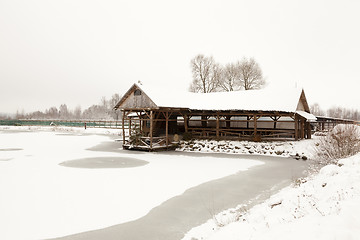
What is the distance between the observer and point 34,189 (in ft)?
31.0

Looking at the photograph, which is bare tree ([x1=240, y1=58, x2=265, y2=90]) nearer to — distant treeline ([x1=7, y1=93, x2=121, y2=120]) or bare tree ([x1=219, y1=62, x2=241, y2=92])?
bare tree ([x1=219, y1=62, x2=241, y2=92])

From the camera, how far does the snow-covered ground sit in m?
6.51

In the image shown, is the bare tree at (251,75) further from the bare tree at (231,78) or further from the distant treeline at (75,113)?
the distant treeline at (75,113)

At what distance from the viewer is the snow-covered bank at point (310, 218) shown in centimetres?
375

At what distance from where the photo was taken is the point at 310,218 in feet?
14.2

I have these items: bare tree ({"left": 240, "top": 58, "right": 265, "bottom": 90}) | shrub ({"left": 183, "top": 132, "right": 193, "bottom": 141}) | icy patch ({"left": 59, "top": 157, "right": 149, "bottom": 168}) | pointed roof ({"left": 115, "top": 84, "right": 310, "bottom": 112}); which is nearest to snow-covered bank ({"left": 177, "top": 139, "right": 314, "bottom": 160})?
shrub ({"left": 183, "top": 132, "right": 193, "bottom": 141})

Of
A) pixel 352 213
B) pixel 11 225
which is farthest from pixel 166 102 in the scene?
pixel 352 213

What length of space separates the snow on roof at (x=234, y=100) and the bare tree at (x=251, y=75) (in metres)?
19.2

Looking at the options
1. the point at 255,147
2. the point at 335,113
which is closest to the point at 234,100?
the point at 255,147

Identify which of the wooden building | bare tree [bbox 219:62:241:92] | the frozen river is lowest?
the frozen river

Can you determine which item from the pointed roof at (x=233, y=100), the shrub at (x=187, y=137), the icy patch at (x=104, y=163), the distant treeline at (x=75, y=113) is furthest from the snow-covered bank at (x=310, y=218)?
the distant treeline at (x=75, y=113)

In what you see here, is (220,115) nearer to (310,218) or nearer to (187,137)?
(187,137)

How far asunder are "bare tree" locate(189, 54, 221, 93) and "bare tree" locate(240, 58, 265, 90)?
4.67 metres

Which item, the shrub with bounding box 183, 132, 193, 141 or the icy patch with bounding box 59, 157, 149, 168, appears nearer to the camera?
the icy patch with bounding box 59, 157, 149, 168
